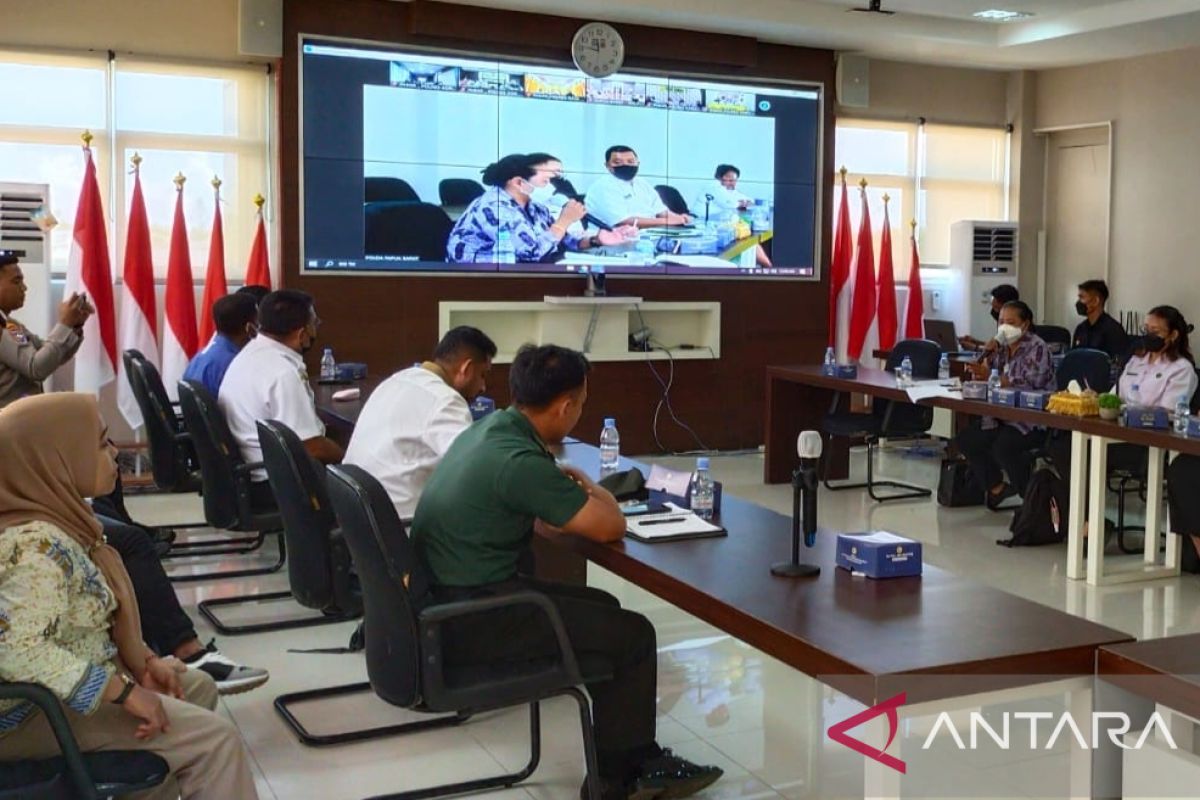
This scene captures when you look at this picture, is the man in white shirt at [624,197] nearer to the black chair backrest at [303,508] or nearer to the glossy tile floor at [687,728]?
the glossy tile floor at [687,728]

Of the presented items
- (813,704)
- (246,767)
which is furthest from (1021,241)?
(246,767)

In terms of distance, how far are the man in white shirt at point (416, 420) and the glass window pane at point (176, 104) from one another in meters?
4.40

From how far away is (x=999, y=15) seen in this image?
27.3 ft

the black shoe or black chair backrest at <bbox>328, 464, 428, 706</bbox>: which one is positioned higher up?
black chair backrest at <bbox>328, 464, 428, 706</bbox>

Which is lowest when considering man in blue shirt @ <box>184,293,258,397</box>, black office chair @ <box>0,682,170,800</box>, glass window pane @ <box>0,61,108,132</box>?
black office chair @ <box>0,682,170,800</box>

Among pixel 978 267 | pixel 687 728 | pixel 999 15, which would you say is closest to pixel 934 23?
pixel 999 15

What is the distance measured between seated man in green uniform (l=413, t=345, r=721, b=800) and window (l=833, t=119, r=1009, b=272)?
6833 mm

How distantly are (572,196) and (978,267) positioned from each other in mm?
3525

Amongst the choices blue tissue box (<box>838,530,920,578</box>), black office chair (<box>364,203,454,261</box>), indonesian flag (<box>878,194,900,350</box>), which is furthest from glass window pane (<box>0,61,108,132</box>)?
blue tissue box (<box>838,530,920,578</box>)

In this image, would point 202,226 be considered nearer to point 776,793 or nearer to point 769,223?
point 769,223

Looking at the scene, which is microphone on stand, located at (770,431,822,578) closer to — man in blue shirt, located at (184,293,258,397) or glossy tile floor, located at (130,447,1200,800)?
glossy tile floor, located at (130,447,1200,800)

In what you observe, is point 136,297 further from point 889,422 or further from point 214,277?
point 889,422

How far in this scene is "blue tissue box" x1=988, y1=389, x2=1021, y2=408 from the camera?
18.8 feet

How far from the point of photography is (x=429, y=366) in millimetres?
3746
